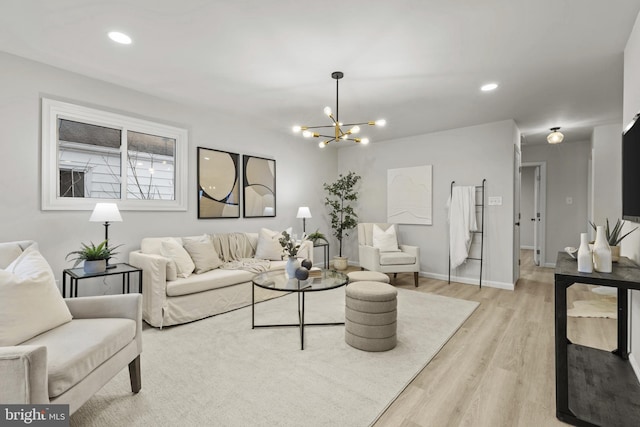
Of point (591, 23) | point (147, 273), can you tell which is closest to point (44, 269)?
point (147, 273)

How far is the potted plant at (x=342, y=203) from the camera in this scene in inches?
237

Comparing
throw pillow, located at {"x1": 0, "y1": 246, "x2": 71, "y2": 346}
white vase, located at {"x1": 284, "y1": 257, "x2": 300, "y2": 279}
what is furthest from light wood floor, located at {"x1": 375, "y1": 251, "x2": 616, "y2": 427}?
throw pillow, located at {"x1": 0, "y1": 246, "x2": 71, "y2": 346}

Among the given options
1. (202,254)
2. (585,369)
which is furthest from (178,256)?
(585,369)

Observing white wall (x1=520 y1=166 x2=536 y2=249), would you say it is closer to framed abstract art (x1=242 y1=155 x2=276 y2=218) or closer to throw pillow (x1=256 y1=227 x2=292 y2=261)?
framed abstract art (x1=242 y1=155 x2=276 y2=218)

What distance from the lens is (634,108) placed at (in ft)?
7.27

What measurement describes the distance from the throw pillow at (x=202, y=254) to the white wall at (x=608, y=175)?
575cm

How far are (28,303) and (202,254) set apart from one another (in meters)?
1.98

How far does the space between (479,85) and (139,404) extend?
406 cm

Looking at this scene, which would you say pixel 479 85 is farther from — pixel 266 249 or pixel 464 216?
pixel 266 249

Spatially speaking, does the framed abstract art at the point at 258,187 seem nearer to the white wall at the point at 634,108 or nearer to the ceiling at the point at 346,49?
the ceiling at the point at 346,49

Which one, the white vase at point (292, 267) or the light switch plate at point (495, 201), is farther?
the light switch plate at point (495, 201)

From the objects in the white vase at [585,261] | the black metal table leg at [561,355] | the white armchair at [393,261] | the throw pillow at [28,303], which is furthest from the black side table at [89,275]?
the white vase at [585,261]

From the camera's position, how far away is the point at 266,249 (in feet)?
14.0

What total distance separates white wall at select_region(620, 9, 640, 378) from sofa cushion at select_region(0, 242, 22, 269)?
14.1 ft
